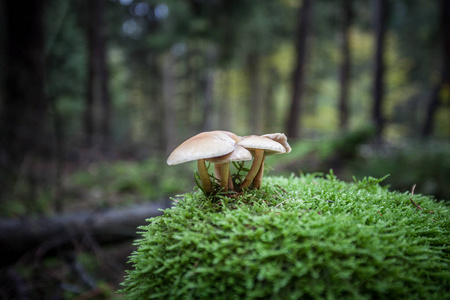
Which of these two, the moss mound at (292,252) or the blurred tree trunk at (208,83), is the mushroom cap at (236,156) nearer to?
the moss mound at (292,252)

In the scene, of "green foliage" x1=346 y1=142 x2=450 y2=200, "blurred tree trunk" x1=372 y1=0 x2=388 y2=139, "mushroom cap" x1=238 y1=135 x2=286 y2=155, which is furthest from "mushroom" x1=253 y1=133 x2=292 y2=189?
"blurred tree trunk" x1=372 y1=0 x2=388 y2=139

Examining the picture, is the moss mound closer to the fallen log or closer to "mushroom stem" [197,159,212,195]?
"mushroom stem" [197,159,212,195]

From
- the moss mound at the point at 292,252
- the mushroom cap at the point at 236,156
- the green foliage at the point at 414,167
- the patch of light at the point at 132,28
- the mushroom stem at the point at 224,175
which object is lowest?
the green foliage at the point at 414,167

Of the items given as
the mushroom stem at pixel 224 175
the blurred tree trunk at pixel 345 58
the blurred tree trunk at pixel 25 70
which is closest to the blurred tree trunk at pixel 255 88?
the blurred tree trunk at pixel 345 58

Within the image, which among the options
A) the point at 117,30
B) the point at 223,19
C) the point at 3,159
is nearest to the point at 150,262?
the point at 3,159

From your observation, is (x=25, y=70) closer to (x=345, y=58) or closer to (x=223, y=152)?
(x=223, y=152)
